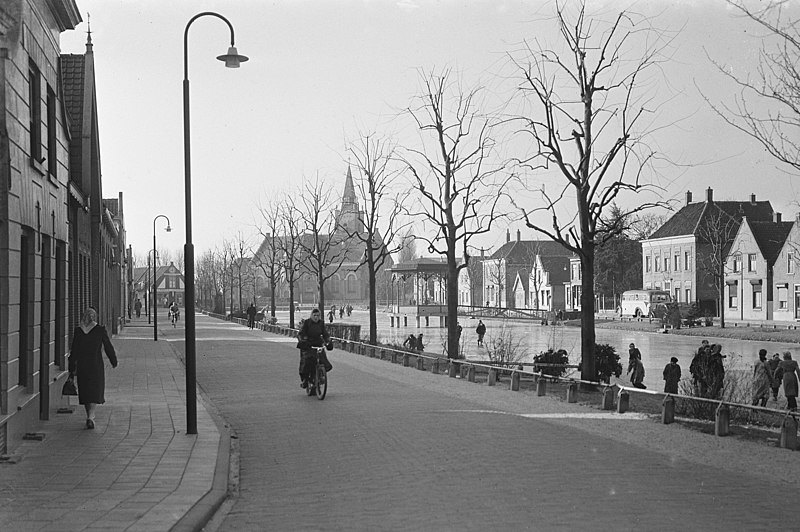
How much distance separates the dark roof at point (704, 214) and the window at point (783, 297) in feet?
42.4

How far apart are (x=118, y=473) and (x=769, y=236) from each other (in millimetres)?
Result: 67497

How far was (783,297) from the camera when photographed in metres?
65.0

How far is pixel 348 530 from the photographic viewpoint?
734cm

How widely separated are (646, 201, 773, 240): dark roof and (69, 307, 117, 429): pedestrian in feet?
230

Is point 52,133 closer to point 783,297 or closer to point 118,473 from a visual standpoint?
point 118,473

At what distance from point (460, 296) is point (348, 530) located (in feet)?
450

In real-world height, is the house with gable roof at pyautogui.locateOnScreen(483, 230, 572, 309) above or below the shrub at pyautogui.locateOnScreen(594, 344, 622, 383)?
above

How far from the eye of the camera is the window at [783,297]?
64500 millimetres

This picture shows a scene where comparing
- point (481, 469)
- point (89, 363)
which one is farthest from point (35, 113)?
point (481, 469)

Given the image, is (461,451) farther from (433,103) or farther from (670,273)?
(670,273)

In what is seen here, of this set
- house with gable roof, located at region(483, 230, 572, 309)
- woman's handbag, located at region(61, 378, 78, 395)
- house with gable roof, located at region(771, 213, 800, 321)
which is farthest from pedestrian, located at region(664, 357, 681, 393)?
house with gable roof, located at region(483, 230, 572, 309)

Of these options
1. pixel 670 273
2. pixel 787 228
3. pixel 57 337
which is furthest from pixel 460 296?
pixel 57 337

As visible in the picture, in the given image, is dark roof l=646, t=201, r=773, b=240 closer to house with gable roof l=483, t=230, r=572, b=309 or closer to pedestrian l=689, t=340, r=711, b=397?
house with gable roof l=483, t=230, r=572, b=309

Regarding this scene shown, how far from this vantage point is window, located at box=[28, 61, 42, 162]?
13380 mm
